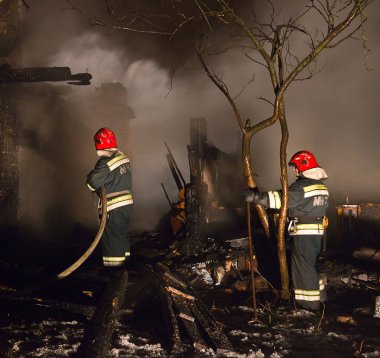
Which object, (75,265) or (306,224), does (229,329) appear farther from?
(75,265)

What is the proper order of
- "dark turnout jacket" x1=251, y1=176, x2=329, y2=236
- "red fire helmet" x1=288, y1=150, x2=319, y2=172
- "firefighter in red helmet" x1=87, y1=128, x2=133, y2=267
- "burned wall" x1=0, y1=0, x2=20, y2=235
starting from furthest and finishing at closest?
"burned wall" x1=0, y1=0, x2=20, y2=235
"firefighter in red helmet" x1=87, y1=128, x2=133, y2=267
"red fire helmet" x1=288, y1=150, x2=319, y2=172
"dark turnout jacket" x1=251, y1=176, x2=329, y2=236

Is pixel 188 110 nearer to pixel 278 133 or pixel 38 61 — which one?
pixel 278 133

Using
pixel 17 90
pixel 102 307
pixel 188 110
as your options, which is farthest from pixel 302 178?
pixel 188 110

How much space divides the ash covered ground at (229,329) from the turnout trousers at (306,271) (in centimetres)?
18

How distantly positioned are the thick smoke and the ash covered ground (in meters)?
7.31

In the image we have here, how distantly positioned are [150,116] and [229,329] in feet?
60.9

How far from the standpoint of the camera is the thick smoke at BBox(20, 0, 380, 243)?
12758mm

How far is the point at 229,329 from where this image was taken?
4.39 meters

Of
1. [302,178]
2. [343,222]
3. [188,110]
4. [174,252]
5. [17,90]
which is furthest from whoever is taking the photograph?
[188,110]

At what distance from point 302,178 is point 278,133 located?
491 inches

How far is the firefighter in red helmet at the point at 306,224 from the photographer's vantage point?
509 centimetres

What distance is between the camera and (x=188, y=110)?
69.2 feet

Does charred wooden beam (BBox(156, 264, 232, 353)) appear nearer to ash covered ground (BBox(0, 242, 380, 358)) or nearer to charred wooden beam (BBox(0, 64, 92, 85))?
ash covered ground (BBox(0, 242, 380, 358))

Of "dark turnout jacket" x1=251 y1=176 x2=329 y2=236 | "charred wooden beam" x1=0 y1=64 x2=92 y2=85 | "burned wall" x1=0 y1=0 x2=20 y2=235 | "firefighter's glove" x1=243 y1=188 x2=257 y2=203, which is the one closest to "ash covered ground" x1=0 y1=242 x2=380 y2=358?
"dark turnout jacket" x1=251 y1=176 x2=329 y2=236
